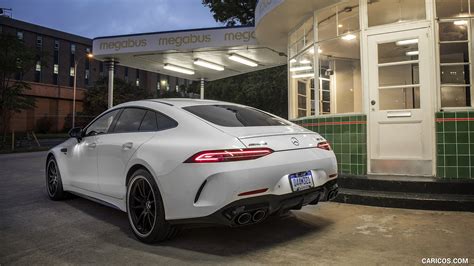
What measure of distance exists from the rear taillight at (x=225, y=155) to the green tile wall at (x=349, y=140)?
3636 mm

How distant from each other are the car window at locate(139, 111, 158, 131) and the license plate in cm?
153

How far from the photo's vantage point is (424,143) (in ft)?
19.5

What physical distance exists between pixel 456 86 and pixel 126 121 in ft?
16.4

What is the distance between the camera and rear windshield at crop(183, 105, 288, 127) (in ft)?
12.3

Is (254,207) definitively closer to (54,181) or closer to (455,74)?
(54,181)

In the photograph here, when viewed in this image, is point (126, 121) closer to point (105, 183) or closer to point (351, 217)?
point (105, 183)

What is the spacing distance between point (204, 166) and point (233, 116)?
0.93m

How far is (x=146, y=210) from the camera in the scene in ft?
12.4

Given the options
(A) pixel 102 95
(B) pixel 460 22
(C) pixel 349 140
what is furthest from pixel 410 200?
(A) pixel 102 95

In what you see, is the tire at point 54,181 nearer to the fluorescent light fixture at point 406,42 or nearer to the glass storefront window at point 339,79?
the glass storefront window at point 339,79

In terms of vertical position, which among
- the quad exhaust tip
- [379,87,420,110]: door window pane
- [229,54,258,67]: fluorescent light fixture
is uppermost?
[229,54,258,67]: fluorescent light fixture

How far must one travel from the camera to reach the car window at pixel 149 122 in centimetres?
400

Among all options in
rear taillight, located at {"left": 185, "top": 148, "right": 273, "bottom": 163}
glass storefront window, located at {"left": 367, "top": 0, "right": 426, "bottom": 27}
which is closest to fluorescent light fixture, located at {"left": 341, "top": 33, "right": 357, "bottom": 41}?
glass storefront window, located at {"left": 367, "top": 0, "right": 426, "bottom": 27}

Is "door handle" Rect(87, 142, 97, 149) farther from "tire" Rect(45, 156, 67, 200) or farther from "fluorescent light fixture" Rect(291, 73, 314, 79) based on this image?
"fluorescent light fixture" Rect(291, 73, 314, 79)
